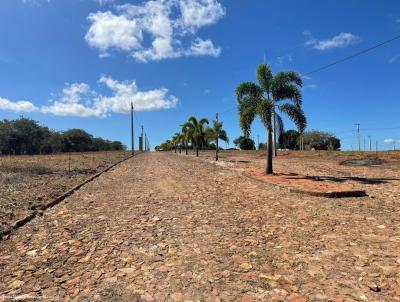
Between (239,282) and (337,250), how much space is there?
2.15 m

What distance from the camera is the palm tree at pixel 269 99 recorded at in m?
18.5

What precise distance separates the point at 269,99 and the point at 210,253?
14011 millimetres

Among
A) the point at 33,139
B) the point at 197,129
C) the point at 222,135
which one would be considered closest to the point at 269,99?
the point at 222,135

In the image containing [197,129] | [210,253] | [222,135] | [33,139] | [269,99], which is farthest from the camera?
[33,139]

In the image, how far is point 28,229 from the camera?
8195 mm

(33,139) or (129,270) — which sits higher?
(33,139)

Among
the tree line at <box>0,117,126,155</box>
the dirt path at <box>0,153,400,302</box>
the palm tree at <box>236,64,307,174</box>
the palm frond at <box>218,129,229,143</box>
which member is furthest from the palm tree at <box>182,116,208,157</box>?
the tree line at <box>0,117,126,155</box>

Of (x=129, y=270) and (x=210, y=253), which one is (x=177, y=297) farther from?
(x=210, y=253)

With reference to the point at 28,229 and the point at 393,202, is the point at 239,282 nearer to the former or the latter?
the point at 28,229

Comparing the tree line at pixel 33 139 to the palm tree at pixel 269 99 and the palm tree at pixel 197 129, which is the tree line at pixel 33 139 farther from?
the palm tree at pixel 269 99

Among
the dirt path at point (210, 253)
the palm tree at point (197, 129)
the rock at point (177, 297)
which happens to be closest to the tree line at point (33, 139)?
the palm tree at point (197, 129)

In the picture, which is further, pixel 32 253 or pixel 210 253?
pixel 32 253

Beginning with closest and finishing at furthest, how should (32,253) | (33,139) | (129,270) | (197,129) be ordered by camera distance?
(129,270), (32,253), (197,129), (33,139)

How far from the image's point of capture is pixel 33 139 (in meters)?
104
